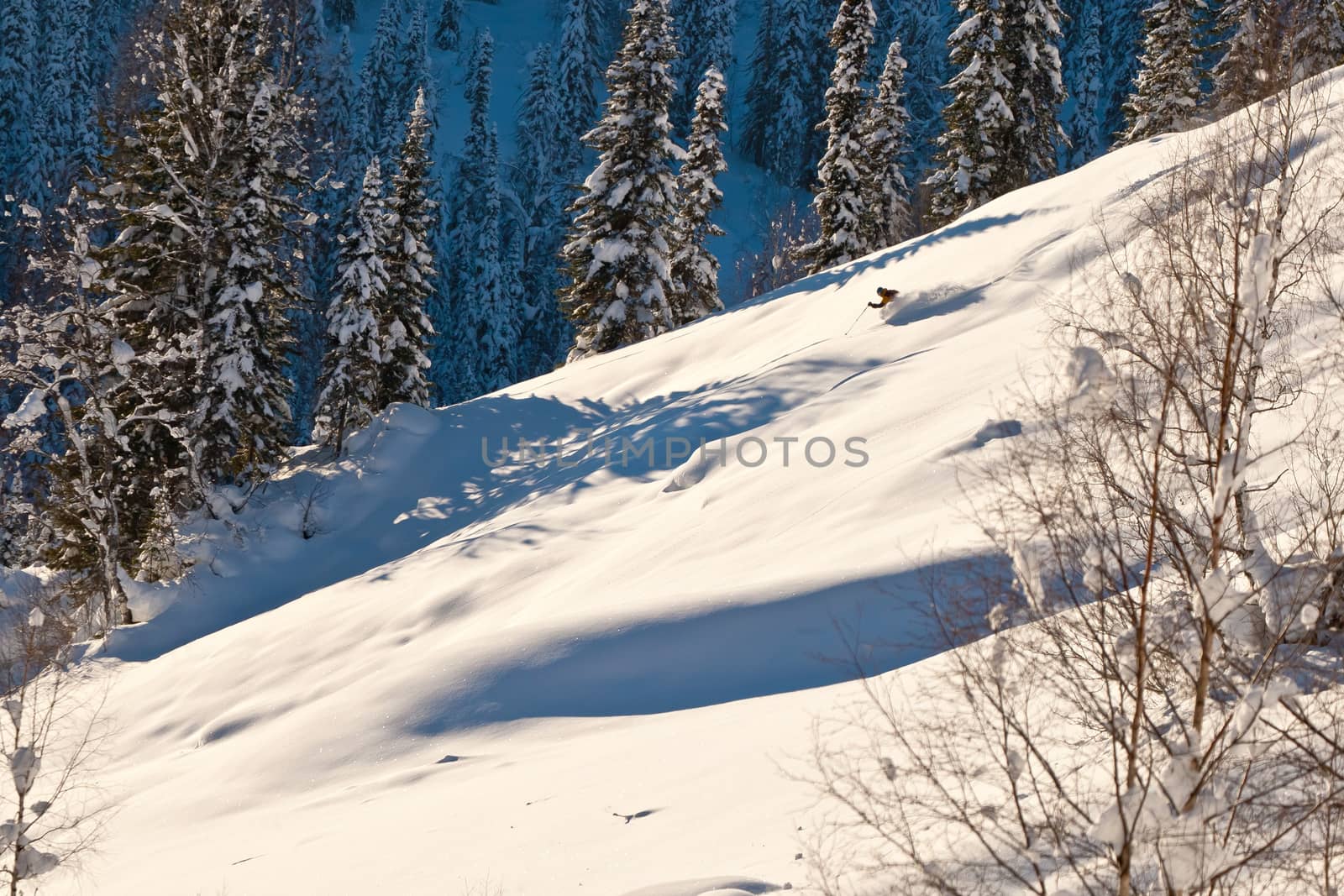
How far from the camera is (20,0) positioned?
50844mm

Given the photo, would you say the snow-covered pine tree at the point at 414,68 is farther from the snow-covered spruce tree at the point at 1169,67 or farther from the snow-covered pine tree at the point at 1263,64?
the snow-covered pine tree at the point at 1263,64

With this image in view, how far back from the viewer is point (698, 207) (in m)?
29.4

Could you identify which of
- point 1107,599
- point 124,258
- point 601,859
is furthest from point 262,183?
point 1107,599

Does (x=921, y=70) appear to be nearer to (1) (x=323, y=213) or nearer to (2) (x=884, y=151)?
(2) (x=884, y=151)

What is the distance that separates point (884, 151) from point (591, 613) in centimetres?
2438

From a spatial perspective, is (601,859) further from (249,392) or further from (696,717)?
(249,392)

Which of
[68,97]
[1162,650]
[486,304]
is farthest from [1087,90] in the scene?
[1162,650]

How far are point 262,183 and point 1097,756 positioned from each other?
21.6m

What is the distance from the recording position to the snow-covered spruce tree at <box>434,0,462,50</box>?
73.1m

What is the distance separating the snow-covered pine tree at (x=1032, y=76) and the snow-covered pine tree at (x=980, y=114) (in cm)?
27

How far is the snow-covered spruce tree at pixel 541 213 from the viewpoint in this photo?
5316cm

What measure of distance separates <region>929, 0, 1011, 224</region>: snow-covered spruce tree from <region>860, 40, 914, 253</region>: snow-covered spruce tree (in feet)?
7.87

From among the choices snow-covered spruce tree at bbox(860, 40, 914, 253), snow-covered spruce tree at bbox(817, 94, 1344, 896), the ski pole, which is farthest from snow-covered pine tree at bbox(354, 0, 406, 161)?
snow-covered spruce tree at bbox(817, 94, 1344, 896)

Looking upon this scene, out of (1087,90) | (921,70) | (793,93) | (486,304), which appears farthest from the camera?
(921,70)
